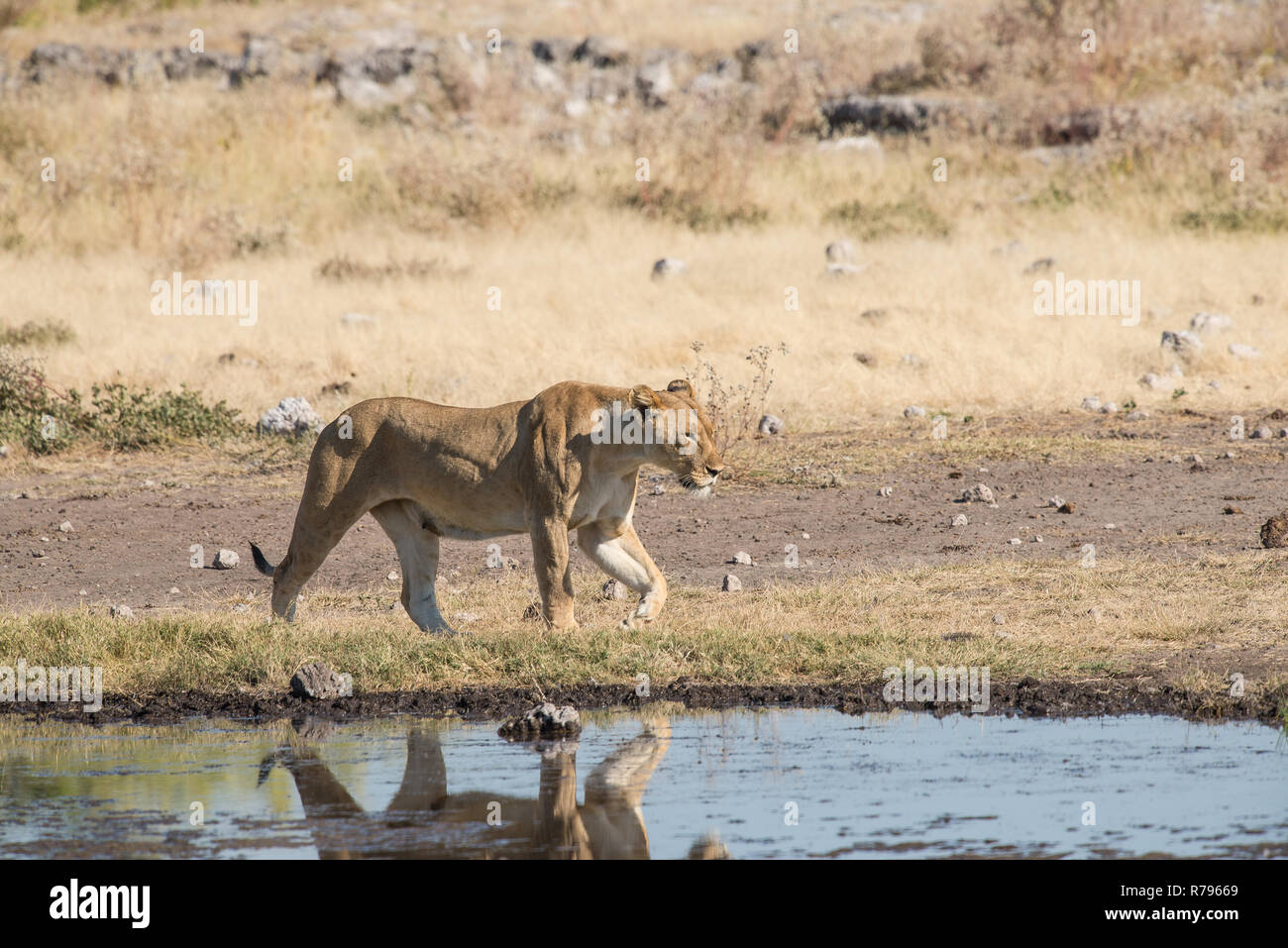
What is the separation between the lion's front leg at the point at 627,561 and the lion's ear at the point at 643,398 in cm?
63

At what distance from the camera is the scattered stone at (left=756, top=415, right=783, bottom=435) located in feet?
46.8

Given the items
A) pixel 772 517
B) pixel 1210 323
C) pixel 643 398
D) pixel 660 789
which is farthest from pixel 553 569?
pixel 1210 323

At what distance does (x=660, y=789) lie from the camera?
602 centimetres

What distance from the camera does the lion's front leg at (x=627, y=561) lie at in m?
8.33

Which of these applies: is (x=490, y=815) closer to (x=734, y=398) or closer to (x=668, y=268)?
(x=734, y=398)

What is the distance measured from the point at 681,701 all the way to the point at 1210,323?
10.8m

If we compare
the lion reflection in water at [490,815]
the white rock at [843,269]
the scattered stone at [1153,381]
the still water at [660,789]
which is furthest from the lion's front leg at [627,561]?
the white rock at [843,269]

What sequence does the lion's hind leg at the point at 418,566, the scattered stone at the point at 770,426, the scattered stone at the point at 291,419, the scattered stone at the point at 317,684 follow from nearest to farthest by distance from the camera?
1. the scattered stone at the point at 317,684
2. the lion's hind leg at the point at 418,566
3. the scattered stone at the point at 770,426
4. the scattered stone at the point at 291,419

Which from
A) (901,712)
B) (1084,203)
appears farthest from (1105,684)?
(1084,203)

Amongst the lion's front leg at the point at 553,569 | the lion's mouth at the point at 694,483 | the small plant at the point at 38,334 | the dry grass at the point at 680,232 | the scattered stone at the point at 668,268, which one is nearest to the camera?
the lion's front leg at the point at 553,569

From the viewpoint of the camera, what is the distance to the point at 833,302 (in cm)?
1764

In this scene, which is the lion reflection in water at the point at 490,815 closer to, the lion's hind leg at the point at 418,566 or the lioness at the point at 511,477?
the lioness at the point at 511,477

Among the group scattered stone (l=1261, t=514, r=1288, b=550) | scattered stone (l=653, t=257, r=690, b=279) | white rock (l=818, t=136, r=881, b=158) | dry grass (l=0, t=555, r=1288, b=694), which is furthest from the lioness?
white rock (l=818, t=136, r=881, b=158)

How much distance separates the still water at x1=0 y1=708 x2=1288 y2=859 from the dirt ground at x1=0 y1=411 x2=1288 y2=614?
3.02m
